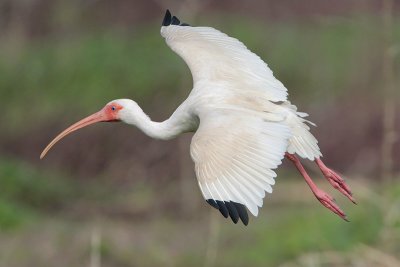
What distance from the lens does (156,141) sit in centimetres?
2081

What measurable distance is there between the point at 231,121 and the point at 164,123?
115 cm

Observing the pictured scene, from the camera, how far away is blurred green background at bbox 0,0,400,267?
53.6 feet

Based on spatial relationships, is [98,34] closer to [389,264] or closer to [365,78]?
[365,78]

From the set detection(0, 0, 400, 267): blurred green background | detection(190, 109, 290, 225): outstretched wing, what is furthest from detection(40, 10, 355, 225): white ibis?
detection(0, 0, 400, 267): blurred green background

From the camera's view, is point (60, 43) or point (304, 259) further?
point (60, 43)

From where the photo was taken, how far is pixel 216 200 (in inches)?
383

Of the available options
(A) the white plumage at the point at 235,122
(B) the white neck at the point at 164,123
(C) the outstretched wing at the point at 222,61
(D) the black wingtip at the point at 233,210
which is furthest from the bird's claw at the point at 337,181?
(D) the black wingtip at the point at 233,210

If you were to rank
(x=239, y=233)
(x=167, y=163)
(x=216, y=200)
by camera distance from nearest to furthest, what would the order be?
(x=216, y=200), (x=239, y=233), (x=167, y=163)

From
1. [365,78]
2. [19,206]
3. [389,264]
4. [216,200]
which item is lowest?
[19,206]

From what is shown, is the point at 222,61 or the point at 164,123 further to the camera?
the point at 222,61

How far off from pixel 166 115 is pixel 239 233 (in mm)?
4111

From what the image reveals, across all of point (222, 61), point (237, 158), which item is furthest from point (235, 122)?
point (222, 61)

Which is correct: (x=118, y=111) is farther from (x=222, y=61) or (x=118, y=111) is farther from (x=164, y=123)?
(x=222, y=61)

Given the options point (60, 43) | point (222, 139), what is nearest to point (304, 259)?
point (222, 139)
